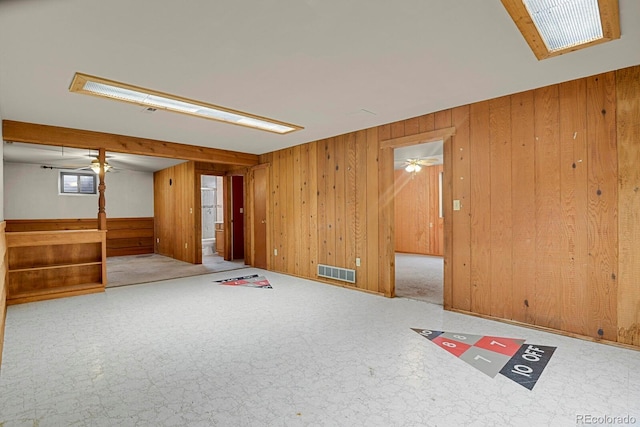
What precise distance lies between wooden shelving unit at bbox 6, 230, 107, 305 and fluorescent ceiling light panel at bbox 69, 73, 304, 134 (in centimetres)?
252

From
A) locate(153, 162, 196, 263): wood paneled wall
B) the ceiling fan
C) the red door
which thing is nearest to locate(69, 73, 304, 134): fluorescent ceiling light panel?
the ceiling fan

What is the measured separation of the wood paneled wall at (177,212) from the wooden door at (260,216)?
4.81ft

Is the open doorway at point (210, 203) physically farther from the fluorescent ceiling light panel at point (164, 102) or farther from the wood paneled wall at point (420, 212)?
the fluorescent ceiling light panel at point (164, 102)

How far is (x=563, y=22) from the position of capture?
202 centimetres

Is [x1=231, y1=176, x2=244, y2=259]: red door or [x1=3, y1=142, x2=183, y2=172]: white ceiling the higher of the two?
[x1=3, y1=142, x2=183, y2=172]: white ceiling

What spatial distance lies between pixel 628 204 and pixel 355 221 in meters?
2.91

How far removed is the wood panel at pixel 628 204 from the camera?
2.62m

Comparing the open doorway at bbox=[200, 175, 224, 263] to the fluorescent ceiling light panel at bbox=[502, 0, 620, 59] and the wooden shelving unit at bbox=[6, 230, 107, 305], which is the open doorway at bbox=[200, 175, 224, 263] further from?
the fluorescent ceiling light panel at bbox=[502, 0, 620, 59]

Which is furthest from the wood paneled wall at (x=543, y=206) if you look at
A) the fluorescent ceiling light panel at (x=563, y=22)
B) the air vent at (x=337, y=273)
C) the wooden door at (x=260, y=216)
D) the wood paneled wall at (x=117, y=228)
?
the wood paneled wall at (x=117, y=228)

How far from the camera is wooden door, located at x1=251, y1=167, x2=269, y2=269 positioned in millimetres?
6414

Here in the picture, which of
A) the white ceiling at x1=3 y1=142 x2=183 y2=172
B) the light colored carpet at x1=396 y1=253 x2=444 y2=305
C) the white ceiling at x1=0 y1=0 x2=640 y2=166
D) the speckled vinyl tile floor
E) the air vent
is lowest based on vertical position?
the light colored carpet at x1=396 y1=253 x2=444 y2=305

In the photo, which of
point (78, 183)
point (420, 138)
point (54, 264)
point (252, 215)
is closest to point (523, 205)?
point (420, 138)

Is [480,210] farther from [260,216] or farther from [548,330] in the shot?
A: [260,216]

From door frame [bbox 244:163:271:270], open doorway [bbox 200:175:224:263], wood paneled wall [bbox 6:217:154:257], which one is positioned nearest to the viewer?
door frame [bbox 244:163:271:270]
